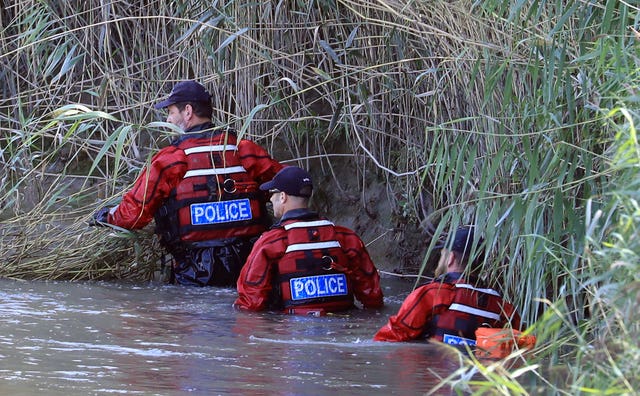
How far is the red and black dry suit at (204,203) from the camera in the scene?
24.9ft

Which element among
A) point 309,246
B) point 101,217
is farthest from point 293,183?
point 101,217

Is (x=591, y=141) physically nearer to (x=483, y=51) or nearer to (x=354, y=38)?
(x=483, y=51)

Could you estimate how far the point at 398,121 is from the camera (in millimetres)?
8258

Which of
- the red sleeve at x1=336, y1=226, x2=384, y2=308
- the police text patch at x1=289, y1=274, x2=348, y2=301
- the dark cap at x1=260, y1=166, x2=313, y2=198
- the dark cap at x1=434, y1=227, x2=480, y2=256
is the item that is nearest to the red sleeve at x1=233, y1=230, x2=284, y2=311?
the police text patch at x1=289, y1=274, x2=348, y2=301

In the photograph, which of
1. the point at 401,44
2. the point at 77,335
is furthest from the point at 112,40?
the point at 77,335

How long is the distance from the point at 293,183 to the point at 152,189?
0.96 m

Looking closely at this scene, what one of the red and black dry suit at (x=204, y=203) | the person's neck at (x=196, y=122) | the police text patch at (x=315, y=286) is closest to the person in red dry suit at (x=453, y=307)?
the police text patch at (x=315, y=286)

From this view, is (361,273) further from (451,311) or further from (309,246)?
(451,311)

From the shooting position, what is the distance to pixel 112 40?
9.38 m

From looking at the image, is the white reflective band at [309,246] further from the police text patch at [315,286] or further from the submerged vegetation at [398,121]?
the submerged vegetation at [398,121]

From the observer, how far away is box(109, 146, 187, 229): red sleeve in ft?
24.8

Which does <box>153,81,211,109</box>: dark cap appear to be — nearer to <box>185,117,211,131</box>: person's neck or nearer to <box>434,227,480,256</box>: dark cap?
<box>185,117,211,131</box>: person's neck

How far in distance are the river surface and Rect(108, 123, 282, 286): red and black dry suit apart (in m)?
0.20

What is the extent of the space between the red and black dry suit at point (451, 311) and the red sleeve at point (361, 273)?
121 cm
